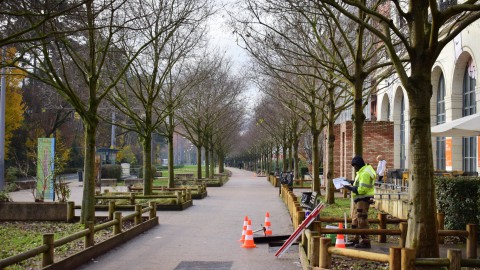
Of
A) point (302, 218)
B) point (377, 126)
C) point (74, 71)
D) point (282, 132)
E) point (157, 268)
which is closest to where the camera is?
point (157, 268)

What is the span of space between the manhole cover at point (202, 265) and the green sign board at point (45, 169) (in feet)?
41.5

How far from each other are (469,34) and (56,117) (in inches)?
1597

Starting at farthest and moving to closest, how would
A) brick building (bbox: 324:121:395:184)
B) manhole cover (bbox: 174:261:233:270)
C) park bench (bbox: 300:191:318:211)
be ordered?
brick building (bbox: 324:121:395:184)
park bench (bbox: 300:191:318:211)
manhole cover (bbox: 174:261:233:270)

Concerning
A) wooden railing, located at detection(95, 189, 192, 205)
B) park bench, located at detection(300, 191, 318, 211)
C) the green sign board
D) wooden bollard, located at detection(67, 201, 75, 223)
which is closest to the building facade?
→ park bench, located at detection(300, 191, 318, 211)

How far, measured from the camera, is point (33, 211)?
59.8 ft

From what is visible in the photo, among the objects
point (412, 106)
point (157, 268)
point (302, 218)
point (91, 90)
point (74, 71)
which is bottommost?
point (157, 268)

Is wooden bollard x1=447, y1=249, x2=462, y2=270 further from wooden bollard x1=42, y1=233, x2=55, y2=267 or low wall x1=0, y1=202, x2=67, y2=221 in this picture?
low wall x1=0, y1=202, x2=67, y2=221

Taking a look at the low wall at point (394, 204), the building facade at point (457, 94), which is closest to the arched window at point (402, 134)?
the building facade at point (457, 94)

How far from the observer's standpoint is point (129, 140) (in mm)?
86062

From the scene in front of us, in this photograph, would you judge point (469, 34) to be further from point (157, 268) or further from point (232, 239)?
point (157, 268)

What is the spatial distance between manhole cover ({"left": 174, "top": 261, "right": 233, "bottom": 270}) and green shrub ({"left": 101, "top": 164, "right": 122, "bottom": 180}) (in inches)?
1542

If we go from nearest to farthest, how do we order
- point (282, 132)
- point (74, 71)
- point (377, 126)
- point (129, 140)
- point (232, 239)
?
point (232, 239) → point (74, 71) → point (377, 126) → point (282, 132) → point (129, 140)

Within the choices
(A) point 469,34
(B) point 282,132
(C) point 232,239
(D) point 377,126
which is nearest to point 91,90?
(C) point 232,239

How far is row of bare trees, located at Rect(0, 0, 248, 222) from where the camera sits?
12.8 metres
